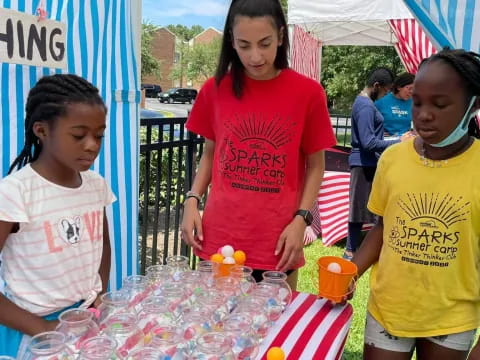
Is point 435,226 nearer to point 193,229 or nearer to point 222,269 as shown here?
point 222,269

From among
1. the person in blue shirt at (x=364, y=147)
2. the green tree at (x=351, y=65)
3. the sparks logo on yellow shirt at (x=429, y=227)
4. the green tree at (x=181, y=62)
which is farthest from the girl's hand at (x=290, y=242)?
the green tree at (x=181, y=62)

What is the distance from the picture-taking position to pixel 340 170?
5.72 m

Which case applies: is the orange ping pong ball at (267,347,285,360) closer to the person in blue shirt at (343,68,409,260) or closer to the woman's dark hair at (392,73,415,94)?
the person in blue shirt at (343,68,409,260)

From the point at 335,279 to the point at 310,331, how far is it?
0.71 ft

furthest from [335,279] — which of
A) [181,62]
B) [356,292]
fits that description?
[181,62]

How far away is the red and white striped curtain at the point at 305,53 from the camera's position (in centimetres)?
781

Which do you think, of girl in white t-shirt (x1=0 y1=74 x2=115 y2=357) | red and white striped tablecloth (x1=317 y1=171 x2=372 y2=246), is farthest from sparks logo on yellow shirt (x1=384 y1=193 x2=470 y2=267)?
red and white striped tablecloth (x1=317 y1=171 x2=372 y2=246)

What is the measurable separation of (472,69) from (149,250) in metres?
4.51

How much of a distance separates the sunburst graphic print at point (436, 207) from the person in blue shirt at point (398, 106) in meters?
3.81

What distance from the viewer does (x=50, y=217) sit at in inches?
55.5

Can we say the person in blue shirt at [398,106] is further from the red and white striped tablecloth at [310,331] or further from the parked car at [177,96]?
the parked car at [177,96]

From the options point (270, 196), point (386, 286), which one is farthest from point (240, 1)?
point (386, 286)

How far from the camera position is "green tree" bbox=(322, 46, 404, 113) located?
20375mm

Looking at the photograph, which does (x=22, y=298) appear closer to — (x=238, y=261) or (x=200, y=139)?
(x=238, y=261)
